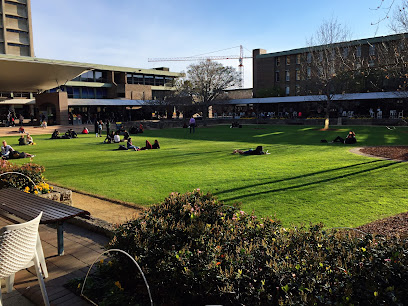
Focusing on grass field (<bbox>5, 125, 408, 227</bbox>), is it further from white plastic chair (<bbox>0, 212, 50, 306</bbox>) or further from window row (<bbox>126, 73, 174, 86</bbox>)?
window row (<bbox>126, 73, 174, 86</bbox>)

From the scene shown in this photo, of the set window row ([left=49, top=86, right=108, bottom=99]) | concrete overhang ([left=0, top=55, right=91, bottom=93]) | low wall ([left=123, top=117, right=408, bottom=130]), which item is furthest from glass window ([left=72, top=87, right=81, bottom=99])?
low wall ([left=123, top=117, right=408, bottom=130])

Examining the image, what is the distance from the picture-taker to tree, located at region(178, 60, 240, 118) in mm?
57344

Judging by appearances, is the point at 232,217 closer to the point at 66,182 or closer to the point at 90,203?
the point at 90,203

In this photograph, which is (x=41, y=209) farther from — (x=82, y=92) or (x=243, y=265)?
(x=82, y=92)

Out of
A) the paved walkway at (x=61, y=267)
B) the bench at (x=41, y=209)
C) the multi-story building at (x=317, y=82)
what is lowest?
the paved walkway at (x=61, y=267)

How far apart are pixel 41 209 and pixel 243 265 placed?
3524 mm

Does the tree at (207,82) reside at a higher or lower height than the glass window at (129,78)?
lower

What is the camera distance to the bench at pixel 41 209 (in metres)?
4.81

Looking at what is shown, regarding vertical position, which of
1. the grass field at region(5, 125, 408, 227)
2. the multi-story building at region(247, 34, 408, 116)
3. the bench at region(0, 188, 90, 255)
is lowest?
the grass field at region(5, 125, 408, 227)

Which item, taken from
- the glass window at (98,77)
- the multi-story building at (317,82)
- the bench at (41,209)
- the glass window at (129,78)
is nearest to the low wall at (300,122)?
the multi-story building at (317,82)

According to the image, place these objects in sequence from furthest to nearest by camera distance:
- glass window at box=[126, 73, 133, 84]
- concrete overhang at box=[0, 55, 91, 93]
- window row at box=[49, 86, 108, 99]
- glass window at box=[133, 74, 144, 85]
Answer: glass window at box=[133, 74, 144, 85], glass window at box=[126, 73, 133, 84], window row at box=[49, 86, 108, 99], concrete overhang at box=[0, 55, 91, 93]

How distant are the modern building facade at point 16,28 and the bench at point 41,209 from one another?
3218 inches

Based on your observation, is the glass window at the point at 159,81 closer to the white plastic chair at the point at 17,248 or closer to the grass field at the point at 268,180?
the grass field at the point at 268,180

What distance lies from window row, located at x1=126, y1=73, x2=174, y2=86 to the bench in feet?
237
